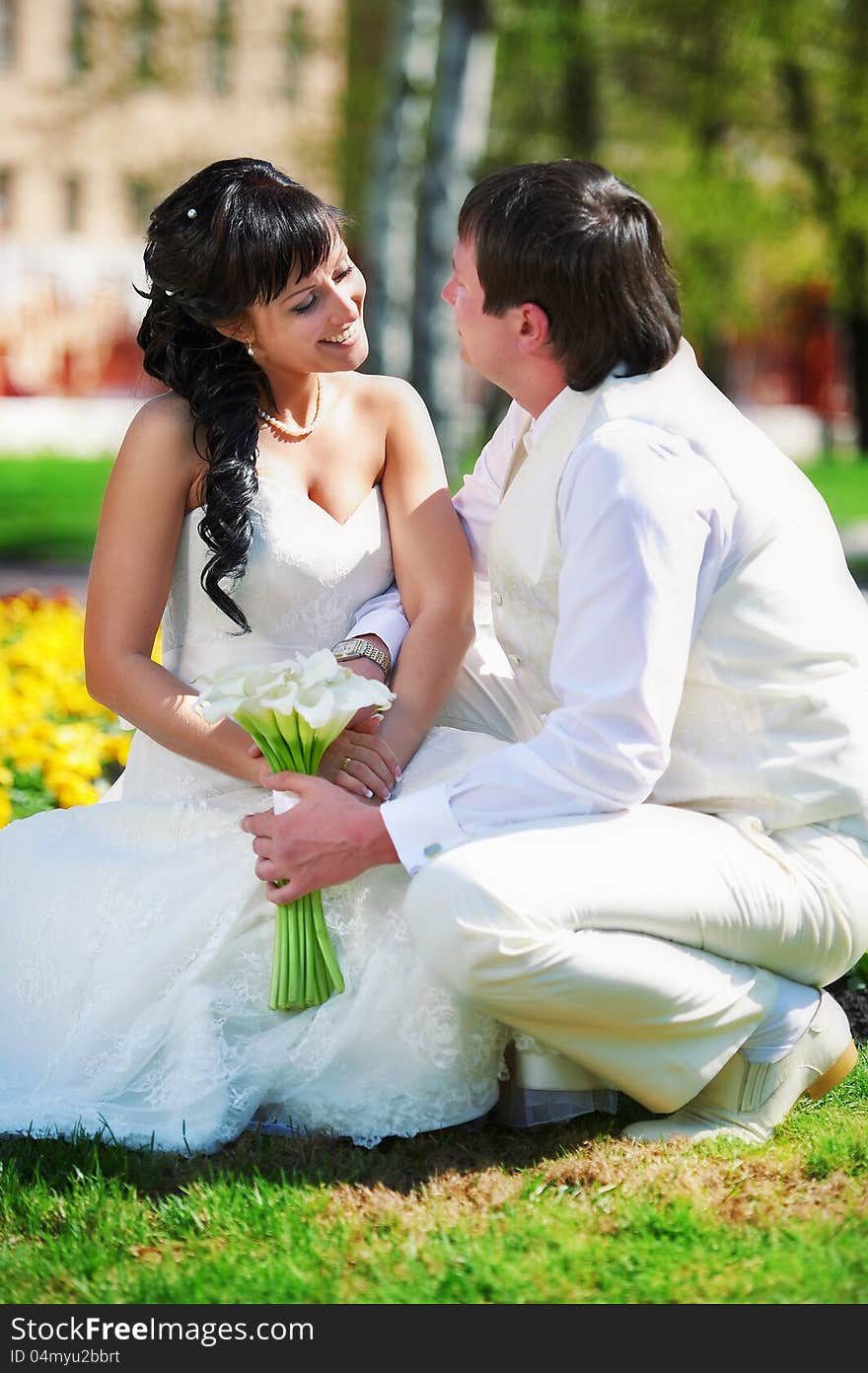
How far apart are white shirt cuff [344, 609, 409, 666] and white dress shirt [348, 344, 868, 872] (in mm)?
455

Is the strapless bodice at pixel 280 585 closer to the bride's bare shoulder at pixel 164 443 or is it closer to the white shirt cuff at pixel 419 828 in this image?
the bride's bare shoulder at pixel 164 443

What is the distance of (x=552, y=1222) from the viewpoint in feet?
9.68

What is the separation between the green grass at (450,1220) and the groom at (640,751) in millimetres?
182

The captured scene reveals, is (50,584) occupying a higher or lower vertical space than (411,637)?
lower

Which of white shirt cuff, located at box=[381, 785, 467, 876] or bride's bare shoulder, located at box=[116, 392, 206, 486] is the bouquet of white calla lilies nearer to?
white shirt cuff, located at box=[381, 785, 467, 876]

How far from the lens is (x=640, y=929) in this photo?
10.3 ft

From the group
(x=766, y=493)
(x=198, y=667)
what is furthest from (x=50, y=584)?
(x=766, y=493)

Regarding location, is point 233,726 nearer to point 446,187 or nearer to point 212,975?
point 212,975

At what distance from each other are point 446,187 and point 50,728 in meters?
6.53

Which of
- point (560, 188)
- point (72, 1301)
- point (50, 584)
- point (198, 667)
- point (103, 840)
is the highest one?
point (560, 188)

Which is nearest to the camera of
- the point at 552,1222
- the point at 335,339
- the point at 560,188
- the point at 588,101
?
the point at 552,1222

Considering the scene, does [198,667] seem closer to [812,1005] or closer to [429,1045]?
[429,1045]

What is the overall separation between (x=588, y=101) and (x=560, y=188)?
55.4ft
